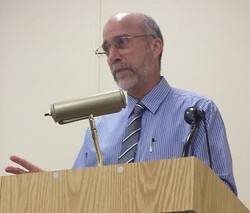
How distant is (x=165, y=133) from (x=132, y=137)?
11 centimetres

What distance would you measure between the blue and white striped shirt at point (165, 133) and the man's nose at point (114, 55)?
0.14 meters

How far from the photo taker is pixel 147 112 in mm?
2166

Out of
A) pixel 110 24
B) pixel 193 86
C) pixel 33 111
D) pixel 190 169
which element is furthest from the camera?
pixel 33 111

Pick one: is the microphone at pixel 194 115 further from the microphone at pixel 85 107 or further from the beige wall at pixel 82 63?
the beige wall at pixel 82 63

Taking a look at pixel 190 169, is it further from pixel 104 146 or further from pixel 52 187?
pixel 104 146

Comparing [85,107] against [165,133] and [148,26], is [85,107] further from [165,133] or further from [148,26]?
[148,26]

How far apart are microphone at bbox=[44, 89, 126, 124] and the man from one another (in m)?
0.28

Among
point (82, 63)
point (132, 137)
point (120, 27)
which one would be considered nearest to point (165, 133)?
point (132, 137)

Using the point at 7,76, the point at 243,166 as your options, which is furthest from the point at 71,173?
the point at 7,76

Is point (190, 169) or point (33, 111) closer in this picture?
point (190, 169)

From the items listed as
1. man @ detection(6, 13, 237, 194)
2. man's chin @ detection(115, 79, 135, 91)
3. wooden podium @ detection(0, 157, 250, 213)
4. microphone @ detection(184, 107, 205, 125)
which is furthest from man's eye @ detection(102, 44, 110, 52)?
wooden podium @ detection(0, 157, 250, 213)

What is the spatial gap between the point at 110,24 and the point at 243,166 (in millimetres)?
846

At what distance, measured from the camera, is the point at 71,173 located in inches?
53.8

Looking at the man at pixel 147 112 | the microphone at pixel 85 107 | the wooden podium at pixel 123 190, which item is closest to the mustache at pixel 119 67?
the man at pixel 147 112
